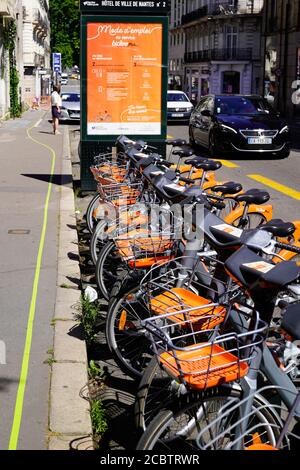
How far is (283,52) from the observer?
4412 centimetres

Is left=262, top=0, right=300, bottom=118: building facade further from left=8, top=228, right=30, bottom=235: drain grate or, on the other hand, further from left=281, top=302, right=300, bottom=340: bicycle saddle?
left=281, top=302, right=300, bottom=340: bicycle saddle

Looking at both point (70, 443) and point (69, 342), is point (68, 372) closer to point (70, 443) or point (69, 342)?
point (69, 342)

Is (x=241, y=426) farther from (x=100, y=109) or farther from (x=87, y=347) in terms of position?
(x=100, y=109)

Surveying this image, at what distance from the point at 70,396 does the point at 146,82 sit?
26.0ft

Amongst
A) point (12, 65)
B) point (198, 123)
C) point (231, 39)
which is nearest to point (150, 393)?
point (198, 123)

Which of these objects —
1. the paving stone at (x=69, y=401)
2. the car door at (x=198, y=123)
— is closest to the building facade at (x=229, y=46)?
the car door at (x=198, y=123)

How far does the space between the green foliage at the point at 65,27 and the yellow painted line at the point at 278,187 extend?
268 feet

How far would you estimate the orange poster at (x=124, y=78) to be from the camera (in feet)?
37.4

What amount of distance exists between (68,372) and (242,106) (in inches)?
593

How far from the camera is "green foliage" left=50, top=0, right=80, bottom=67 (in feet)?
308

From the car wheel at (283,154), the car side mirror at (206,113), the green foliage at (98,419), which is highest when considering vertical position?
the car side mirror at (206,113)

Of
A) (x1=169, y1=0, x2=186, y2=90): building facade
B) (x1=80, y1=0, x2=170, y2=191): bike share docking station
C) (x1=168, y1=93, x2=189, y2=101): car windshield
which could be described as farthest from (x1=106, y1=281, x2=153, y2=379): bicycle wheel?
(x1=169, y1=0, x2=186, y2=90): building facade

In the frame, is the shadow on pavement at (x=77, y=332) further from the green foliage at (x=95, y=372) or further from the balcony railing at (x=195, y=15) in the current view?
the balcony railing at (x=195, y=15)
